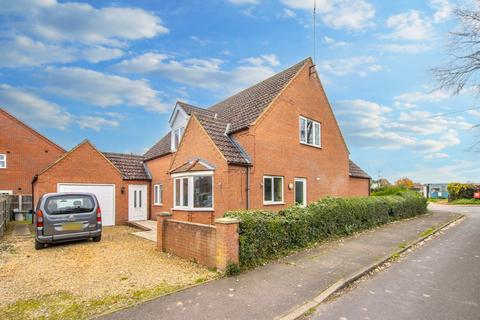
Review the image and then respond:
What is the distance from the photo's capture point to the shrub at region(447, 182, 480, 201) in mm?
37312

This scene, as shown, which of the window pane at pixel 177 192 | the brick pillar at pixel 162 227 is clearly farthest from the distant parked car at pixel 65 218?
the window pane at pixel 177 192

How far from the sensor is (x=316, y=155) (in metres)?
16.3

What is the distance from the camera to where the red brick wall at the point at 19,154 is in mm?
23359

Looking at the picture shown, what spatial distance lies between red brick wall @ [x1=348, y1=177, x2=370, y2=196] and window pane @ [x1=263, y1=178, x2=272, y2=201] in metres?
9.12

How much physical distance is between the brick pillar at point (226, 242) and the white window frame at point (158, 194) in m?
12.6

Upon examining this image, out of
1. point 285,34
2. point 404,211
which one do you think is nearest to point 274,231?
point 285,34

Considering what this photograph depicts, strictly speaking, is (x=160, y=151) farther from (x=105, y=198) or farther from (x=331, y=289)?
(x=331, y=289)

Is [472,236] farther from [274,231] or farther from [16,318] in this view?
[16,318]

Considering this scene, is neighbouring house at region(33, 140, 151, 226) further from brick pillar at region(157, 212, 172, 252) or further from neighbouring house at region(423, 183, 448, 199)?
neighbouring house at region(423, 183, 448, 199)

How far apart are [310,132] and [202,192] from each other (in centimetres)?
707

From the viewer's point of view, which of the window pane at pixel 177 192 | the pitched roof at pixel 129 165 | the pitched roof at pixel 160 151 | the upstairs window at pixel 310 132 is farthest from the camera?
the pitched roof at pixel 129 165

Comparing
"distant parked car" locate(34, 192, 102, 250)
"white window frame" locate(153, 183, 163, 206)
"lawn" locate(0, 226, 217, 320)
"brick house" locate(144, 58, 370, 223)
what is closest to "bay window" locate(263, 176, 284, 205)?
"brick house" locate(144, 58, 370, 223)

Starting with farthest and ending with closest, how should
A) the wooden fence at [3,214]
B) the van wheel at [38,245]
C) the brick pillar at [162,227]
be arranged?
the wooden fence at [3,214], the van wheel at [38,245], the brick pillar at [162,227]

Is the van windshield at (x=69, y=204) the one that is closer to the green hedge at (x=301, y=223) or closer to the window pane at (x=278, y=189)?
the green hedge at (x=301, y=223)
